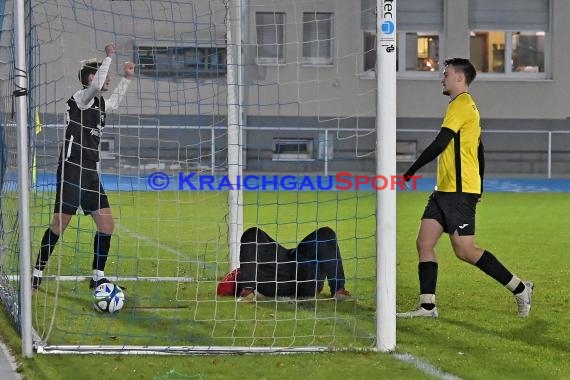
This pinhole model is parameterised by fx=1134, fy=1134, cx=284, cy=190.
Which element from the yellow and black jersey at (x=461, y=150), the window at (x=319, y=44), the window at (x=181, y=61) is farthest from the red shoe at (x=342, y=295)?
the window at (x=319, y=44)

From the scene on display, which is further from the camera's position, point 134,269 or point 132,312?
point 134,269

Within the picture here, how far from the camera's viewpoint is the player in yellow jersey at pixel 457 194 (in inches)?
310

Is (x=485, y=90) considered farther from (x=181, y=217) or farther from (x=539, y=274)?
(x=539, y=274)

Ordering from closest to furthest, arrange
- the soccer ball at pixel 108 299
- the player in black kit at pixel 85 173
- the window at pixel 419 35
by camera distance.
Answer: the soccer ball at pixel 108 299 → the player in black kit at pixel 85 173 → the window at pixel 419 35

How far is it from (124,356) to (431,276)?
2.52 meters

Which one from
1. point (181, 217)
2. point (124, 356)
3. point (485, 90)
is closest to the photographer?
point (124, 356)

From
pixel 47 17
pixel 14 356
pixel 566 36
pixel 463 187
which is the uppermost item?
pixel 566 36

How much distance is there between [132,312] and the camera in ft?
26.8

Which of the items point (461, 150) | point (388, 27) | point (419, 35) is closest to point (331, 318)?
point (461, 150)

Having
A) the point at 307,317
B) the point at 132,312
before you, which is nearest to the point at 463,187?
the point at 307,317

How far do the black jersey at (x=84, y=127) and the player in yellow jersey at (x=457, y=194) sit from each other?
104 inches

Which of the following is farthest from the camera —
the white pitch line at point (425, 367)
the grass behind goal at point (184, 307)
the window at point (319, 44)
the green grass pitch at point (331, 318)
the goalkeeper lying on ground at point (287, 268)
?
the window at point (319, 44)

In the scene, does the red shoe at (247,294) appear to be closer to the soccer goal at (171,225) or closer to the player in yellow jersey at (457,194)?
the soccer goal at (171,225)

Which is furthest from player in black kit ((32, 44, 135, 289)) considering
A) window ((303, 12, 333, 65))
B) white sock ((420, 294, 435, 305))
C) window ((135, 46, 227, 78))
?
window ((303, 12, 333, 65))
